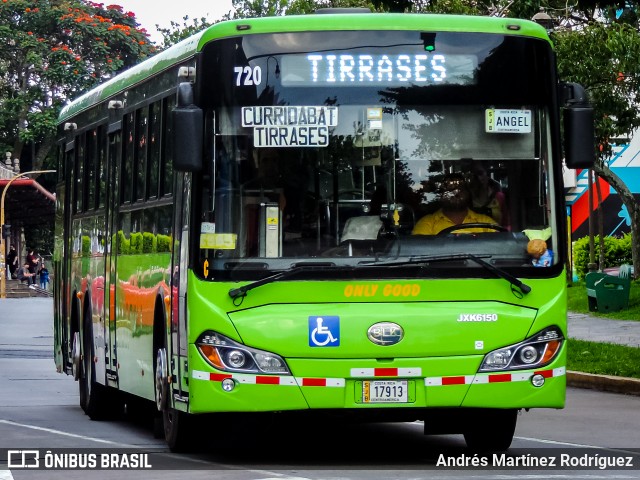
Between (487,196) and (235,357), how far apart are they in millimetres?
2027

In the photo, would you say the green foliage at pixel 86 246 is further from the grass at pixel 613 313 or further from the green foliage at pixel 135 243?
the grass at pixel 613 313

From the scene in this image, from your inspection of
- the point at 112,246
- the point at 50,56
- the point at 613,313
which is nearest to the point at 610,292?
the point at 613,313

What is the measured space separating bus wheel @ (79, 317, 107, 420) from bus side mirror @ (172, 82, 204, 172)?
19.7ft

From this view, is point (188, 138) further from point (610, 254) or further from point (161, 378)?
point (610, 254)

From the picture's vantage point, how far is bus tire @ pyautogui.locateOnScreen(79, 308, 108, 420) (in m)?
16.5

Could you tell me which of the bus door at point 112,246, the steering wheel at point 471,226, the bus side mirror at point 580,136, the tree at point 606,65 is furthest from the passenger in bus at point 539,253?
the tree at point 606,65

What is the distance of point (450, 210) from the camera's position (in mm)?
11305

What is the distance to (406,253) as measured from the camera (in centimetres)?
1123

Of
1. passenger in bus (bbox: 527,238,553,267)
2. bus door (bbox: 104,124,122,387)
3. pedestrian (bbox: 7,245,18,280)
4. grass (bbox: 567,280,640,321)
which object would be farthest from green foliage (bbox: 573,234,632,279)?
pedestrian (bbox: 7,245,18,280)

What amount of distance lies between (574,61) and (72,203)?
47.8ft

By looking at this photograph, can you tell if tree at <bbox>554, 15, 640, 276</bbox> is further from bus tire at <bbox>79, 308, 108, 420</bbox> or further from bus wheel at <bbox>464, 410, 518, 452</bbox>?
bus wheel at <bbox>464, 410, 518, 452</bbox>

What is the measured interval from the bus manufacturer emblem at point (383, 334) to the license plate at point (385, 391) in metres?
0.26

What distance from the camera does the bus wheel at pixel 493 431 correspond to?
1212cm

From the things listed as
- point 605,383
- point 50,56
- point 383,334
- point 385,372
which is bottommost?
point 605,383
